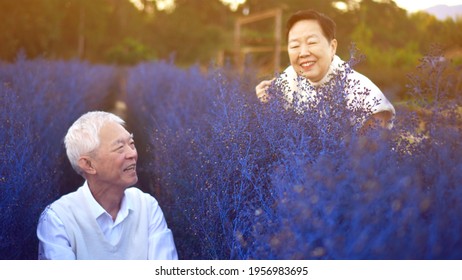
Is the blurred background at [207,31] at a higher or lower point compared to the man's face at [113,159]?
higher

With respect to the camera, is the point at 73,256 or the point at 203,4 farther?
the point at 203,4

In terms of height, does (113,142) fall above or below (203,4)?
below

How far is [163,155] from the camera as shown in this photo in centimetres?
336

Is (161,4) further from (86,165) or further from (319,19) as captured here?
(86,165)

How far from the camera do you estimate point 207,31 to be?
14.2 metres

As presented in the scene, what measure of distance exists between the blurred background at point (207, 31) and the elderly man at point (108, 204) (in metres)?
1.21

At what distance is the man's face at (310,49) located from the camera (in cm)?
281

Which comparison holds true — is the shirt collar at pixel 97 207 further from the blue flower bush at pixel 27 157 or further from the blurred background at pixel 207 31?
the blurred background at pixel 207 31

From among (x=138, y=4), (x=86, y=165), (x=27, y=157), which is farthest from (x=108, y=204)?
(x=138, y=4)

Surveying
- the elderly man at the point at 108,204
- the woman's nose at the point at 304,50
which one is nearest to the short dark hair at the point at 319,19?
the woman's nose at the point at 304,50

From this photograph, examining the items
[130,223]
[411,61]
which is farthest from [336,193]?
[411,61]

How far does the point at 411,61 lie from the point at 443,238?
9.28 ft

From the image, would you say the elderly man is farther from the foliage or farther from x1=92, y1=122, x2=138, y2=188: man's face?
the foliage

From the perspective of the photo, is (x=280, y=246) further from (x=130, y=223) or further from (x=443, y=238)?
(x=130, y=223)
